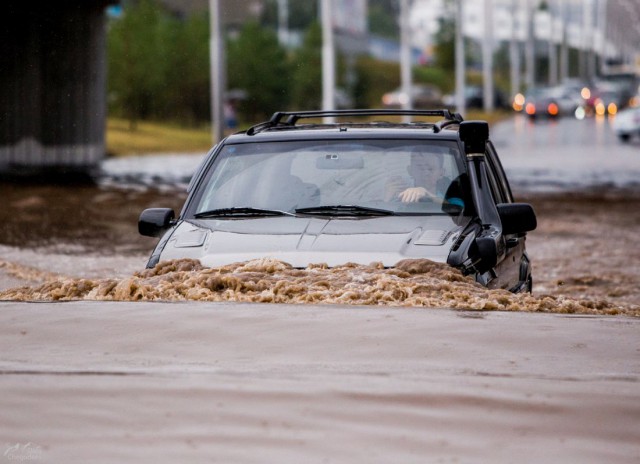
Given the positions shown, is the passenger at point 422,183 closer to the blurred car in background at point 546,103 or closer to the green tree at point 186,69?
the green tree at point 186,69

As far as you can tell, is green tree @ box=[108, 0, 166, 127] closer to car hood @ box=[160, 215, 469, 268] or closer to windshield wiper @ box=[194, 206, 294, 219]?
windshield wiper @ box=[194, 206, 294, 219]

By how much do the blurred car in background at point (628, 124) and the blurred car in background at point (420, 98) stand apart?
113ft

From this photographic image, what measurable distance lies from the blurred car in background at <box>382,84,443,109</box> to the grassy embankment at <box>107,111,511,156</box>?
2754 centimetres

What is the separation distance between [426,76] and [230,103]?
57.6m

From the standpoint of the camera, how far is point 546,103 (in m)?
70.3

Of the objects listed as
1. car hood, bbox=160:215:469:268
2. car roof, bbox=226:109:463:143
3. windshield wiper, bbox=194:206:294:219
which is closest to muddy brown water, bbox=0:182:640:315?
car hood, bbox=160:215:469:268

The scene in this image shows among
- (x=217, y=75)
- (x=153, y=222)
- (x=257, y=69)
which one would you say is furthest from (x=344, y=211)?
(x=257, y=69)

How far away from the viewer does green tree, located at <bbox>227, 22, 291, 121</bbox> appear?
57656 millimetres

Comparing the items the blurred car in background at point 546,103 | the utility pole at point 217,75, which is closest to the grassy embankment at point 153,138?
the utility pole at point 217,75

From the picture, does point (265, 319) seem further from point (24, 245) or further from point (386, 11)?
point (386, 11)

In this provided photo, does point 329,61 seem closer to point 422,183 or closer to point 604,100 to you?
point 422,183

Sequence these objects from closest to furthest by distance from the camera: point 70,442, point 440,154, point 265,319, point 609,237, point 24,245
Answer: point 70,442 < point 265,319 < point 440,154 < point 24,245 < point 609,237

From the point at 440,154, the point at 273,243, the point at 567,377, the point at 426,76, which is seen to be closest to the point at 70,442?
the point at 567,377

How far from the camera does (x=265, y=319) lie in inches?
253
